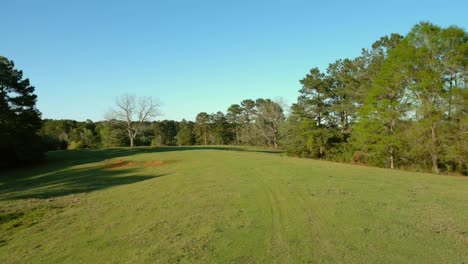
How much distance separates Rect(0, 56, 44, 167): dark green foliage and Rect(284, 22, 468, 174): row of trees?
3202 cm

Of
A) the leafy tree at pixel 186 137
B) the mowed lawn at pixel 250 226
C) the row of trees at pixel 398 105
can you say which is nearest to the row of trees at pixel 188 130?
the leafy tree at pixel 186 137

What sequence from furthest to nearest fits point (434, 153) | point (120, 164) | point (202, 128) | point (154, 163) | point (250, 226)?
1. point (202, 128)
2. point (120, 164)
3. point (154, 163)
4. point (434, 153)
5. point (250, 226)

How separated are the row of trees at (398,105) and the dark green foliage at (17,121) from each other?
105ft

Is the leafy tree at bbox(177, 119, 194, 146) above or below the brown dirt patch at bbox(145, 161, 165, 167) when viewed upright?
above

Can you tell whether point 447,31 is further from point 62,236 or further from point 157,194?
point 62,236

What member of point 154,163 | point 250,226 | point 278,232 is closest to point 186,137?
point 154,163

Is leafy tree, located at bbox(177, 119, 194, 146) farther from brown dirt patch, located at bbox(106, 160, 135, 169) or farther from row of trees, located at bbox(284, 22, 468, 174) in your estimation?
brown dirt patch, located at bbox(106, 160, 135, 169)

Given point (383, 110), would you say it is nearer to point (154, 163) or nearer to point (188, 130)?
point (154, 163)

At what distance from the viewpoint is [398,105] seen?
23328 mm

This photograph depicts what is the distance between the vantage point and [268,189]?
30.5 feet

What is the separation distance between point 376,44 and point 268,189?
26592mm

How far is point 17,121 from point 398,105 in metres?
38.7

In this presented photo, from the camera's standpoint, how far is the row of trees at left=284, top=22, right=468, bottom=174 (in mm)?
18578

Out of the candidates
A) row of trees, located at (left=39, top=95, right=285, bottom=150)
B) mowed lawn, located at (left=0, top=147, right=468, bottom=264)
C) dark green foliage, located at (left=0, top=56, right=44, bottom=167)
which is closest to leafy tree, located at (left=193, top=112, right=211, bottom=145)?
row of trees, located at (left=39, top=95, right=285, bottom=150)
